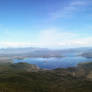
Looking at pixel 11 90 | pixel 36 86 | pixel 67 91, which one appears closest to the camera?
pixel 11 90

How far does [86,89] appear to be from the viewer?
164 metres

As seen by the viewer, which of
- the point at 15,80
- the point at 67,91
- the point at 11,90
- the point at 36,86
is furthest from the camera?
the point at 15,80

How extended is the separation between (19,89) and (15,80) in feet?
154

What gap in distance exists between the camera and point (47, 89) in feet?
524

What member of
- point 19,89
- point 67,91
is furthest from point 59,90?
point 19,89

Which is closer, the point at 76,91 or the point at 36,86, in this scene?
the point at 76,91

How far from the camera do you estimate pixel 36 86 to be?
169m

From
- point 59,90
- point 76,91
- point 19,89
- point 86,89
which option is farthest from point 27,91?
point 86,89

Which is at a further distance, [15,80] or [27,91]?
[15,80]

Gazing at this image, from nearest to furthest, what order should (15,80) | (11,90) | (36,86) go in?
(11,90)
(36,86)
(15,80)

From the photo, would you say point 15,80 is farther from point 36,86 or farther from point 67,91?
point 67,91

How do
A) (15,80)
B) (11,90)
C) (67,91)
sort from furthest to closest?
1. (15,80)
2. (67,91)
3. (11,90)

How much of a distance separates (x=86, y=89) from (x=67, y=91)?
2092 cm

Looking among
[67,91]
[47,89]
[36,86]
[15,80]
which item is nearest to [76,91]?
[67,91]
